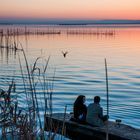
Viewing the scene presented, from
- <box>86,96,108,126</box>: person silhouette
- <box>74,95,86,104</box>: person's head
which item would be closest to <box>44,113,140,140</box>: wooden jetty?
<box>86,96,108,126</box>: person silhouette

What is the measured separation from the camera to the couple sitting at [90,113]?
12.3 metres

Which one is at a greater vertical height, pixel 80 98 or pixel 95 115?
pixel 80 98

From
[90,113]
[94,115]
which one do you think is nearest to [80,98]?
[90,113]

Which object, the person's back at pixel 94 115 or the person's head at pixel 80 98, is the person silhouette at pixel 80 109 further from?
the person's back at pixel 94 115

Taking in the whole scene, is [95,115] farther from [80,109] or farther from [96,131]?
[80,109]

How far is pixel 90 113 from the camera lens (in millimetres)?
12570

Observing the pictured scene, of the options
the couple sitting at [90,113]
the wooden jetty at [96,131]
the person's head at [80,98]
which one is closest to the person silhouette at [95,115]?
the couple sitting at [90,113]

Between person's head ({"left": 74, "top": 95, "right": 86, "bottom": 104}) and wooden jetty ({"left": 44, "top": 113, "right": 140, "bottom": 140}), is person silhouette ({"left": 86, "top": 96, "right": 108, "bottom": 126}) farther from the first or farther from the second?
person's head ({"left": 74, "top": 95, "right": 86, "bottom": 104})

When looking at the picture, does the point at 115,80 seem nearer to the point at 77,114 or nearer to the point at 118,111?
the point at 118,111

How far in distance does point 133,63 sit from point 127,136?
28201 millimetres

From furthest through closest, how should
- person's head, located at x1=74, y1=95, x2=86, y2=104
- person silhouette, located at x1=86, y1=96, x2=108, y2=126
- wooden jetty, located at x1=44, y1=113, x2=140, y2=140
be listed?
1. person's head, located at x1=74, y1=95, x2=86, y2=104
2. person silhouette, located at x1=86, y1=96, x2=108, y2=126
3. wooden jetty, located at x1=44, y1=113, x2=140, y2=140

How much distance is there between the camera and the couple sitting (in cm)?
1227

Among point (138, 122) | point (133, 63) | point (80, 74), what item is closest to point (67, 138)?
point (138, 122)

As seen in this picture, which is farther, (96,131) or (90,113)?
(90,113)
